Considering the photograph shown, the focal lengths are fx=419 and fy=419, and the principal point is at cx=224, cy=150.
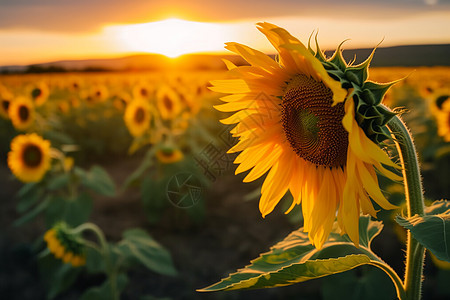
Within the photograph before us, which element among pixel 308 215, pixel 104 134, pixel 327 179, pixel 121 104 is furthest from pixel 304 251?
pixel 104 134

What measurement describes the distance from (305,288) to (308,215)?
2.69 metres

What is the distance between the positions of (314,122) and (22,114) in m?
5.36

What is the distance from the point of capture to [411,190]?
105 cm

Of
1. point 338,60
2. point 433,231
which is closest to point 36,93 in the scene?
point 338,60

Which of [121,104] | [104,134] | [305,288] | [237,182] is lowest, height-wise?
[305,288]

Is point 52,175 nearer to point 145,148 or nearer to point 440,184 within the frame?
point 145,148

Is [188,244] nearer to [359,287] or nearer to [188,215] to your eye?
[188,215]

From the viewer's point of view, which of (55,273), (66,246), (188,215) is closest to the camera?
(66,246)

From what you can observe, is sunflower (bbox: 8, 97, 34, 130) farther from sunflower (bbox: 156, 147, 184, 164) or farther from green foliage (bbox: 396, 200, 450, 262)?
green foliage (bbox: 396, 200, 450, 262)

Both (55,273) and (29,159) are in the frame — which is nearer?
(55,273)

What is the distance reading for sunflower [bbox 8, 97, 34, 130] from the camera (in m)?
5.58

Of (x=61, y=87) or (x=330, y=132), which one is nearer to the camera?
(x=330, y=132)

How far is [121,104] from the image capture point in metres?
8.34

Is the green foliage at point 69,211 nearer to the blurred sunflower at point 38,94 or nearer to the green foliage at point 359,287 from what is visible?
the green foliage at point 359,287
